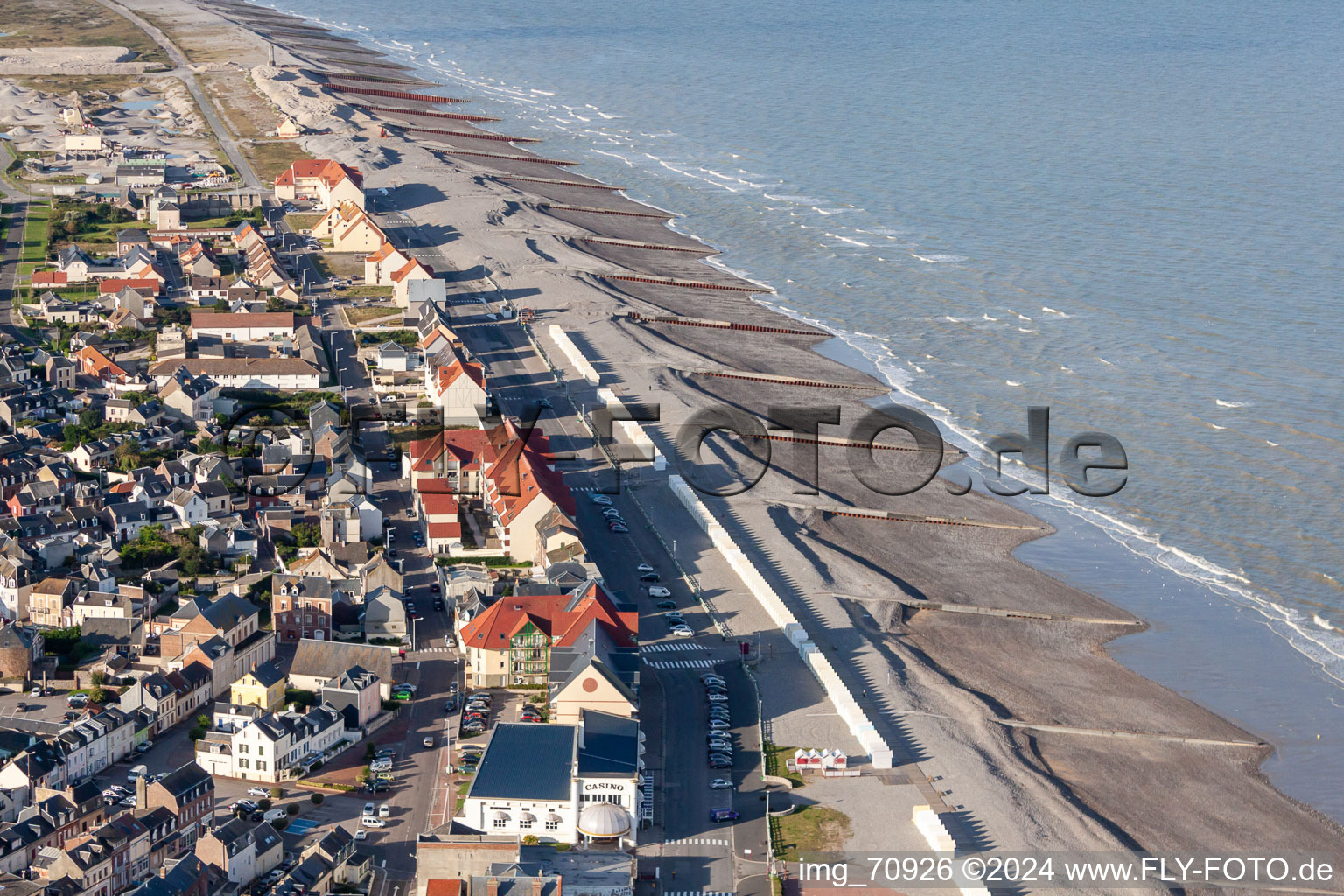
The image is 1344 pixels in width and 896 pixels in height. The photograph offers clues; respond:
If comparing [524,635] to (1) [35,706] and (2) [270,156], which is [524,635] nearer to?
(1) [35,706]

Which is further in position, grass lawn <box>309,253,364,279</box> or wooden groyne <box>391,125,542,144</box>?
wooden groyne <box>391,125,542,144</box>

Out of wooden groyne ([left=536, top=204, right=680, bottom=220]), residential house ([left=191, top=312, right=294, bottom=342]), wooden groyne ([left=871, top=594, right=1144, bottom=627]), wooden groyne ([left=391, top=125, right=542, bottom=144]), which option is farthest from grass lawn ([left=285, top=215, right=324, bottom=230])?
wooden groyne ([left=871, top=594, right=1144, bottom=627])

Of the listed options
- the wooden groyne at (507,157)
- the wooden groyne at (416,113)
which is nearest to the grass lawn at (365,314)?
the wooden groyne at (507,157)

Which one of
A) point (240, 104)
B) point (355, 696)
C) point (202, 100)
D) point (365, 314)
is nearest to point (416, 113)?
point (240, 104)

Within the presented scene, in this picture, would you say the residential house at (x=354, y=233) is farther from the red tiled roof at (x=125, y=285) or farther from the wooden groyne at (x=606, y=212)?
the wooden groyne at (x=606, y=212)

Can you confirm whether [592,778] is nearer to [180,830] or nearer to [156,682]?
[180,830]

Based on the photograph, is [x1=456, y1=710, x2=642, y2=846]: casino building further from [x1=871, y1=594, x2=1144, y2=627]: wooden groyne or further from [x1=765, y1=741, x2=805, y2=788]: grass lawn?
[x1=871, y1=594, x2=1144, y2=627]: wooden groyne
